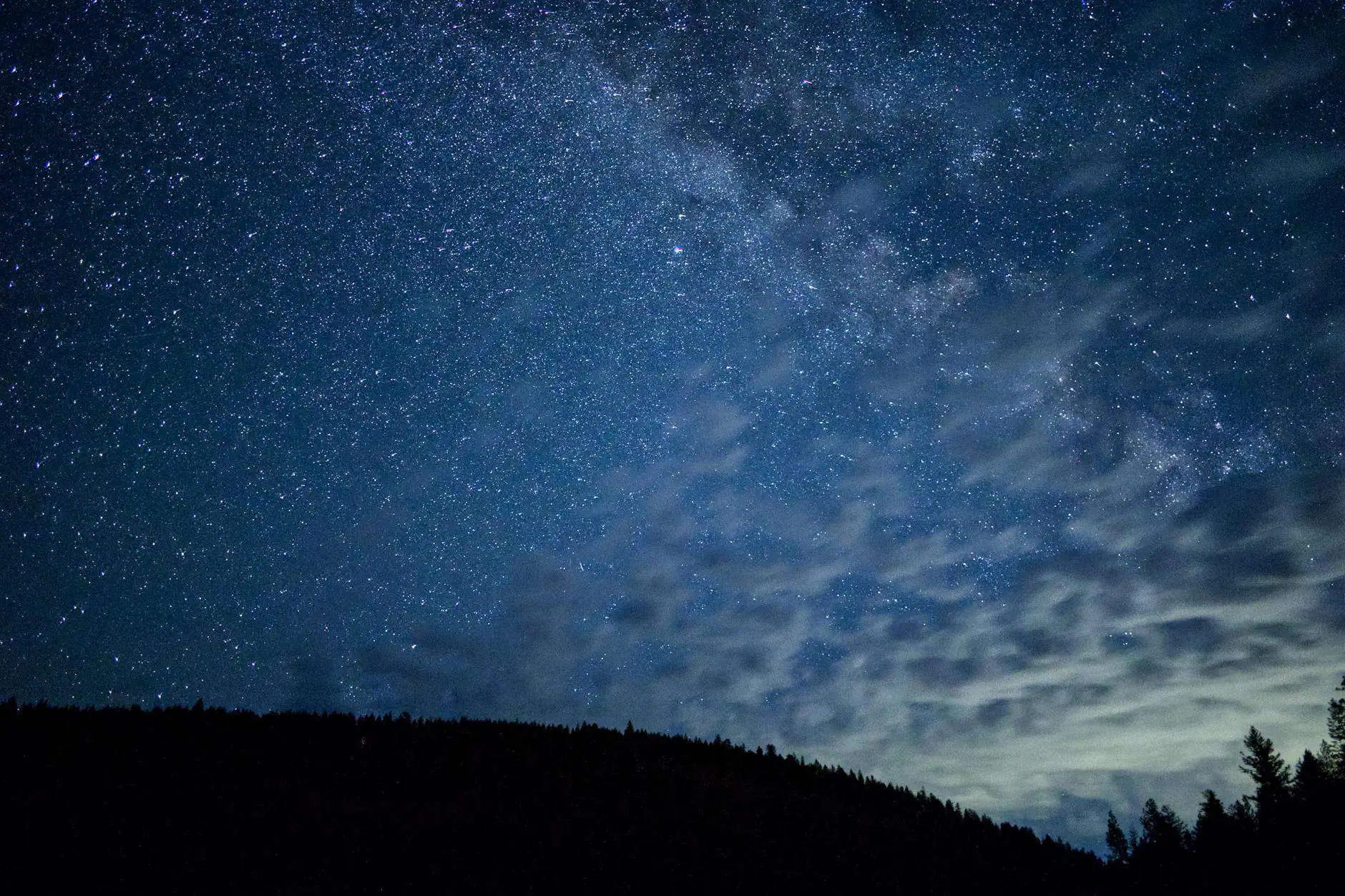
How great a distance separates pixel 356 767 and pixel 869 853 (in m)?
10.5

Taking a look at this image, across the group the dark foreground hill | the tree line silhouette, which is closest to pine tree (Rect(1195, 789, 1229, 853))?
the tree line silhouette

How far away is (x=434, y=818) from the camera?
478 inches

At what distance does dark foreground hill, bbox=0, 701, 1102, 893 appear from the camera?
33.5 ft

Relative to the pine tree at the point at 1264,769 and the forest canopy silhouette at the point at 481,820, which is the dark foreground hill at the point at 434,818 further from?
the pine tree at the point at 1264,769

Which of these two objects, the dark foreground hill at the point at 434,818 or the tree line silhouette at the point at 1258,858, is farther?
the tree line silhouette at the point at 1258,858

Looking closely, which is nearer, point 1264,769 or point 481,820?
point 481,820

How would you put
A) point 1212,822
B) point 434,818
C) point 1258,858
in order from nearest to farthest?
1. point 434,818
2. point 1258,858
3. point 1212,822

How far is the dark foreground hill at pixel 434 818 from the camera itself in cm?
→ 1020

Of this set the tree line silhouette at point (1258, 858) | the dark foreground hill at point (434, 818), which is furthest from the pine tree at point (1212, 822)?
the dark foreground hill at point (434, 818)

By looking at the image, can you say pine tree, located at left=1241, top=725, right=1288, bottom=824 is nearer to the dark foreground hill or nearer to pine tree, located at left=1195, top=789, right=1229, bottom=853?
pine tree, located at left=1195, top=789, right=1229, bottom=853

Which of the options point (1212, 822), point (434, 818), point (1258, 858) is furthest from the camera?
point (1212, 822)

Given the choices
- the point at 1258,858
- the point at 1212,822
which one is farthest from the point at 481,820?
the point at 1212,822

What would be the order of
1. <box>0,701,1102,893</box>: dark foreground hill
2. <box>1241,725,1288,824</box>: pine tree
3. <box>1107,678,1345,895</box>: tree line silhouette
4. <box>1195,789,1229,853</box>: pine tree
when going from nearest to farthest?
1. <box>0,701,1102,893</box>: dark foreground hill
2. <box>1107,678,1345,895</box>: tree line silhouette
3. <box>1195,789,1229,853</box>: pine tree
4. <box>1241,725,1288,824</box>: pine tree

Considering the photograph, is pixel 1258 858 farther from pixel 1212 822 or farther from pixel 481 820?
pixel 1212 822
